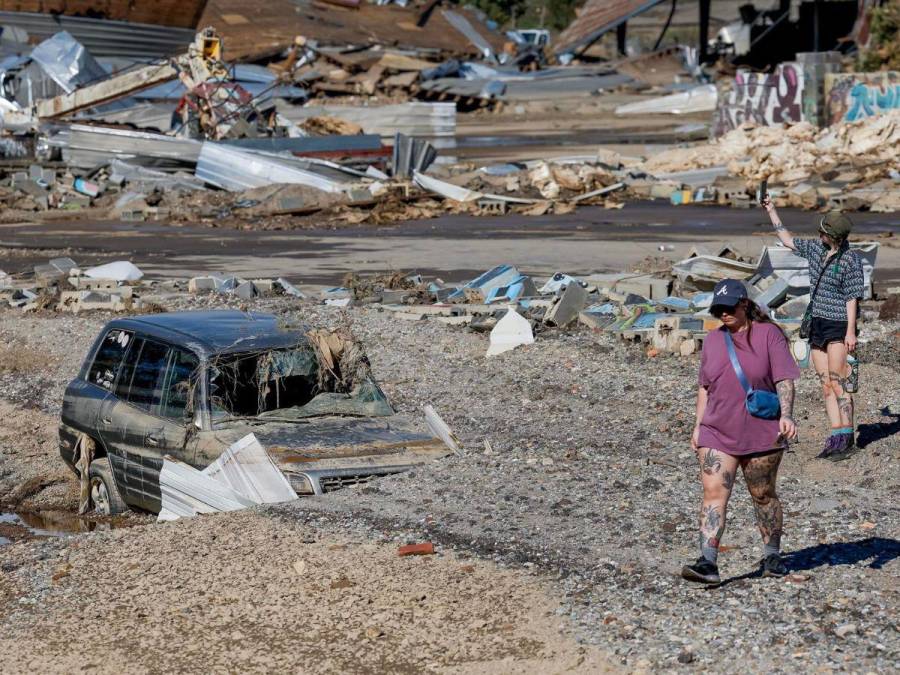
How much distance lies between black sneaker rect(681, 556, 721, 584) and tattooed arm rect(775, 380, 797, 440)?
0.79 metres

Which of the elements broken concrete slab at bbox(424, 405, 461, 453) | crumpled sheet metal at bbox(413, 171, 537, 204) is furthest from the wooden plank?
broken concrete slab at bbox(424, 405, 461, 453)

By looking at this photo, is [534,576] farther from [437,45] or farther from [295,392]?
[437,45]

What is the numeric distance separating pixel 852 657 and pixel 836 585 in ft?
3.04

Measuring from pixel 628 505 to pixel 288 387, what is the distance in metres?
2.72

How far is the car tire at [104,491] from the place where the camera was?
9.91m

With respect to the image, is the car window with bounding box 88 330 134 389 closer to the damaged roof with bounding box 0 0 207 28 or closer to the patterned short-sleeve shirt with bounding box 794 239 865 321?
the patterned short-sleeve shirt with bounding box 794 239 865 321

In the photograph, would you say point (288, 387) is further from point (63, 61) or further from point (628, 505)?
point (63, 61)

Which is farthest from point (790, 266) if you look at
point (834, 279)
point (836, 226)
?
point (836, 226)

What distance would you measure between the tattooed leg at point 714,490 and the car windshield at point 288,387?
138 inches

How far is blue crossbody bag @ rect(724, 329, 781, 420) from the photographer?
21.6 ft

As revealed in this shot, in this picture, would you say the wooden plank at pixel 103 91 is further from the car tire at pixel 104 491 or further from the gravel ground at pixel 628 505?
the car tire at pixel 104 491

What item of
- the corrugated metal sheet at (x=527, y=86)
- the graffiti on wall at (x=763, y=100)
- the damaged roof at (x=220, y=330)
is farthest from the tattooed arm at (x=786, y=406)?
the corrugated metal sheet at (x=527, y=86)

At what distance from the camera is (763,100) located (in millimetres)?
36906

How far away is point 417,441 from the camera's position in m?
9.52
